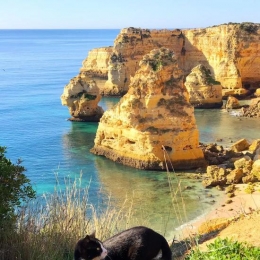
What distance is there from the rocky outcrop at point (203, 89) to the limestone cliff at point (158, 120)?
18.0 meters

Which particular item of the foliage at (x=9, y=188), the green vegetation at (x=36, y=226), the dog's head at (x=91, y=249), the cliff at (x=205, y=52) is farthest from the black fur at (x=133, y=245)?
the cliff at (x=205, y=52)

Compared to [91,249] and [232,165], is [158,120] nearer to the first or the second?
[232,165]

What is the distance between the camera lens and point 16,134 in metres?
36.2

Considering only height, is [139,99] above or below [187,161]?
above

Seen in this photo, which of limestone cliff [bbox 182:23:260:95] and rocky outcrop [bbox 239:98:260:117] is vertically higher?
limestone cliff [bbox 182:23:260:95]

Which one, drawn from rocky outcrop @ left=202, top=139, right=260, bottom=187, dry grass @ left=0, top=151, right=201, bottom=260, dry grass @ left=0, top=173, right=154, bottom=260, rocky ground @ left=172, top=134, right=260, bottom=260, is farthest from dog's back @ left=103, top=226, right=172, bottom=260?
rocky outcrop @ left=202, top=139, right=260, bottom=187

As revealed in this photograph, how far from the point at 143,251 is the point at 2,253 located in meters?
2.14

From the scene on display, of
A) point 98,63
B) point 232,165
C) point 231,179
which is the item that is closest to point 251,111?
point 232,165

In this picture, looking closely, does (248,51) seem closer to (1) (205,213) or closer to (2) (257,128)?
(2) (257,128)

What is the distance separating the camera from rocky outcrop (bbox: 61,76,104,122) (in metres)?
39.9

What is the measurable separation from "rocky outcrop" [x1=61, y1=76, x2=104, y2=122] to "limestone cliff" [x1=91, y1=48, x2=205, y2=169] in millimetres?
12631

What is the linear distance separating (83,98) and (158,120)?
1449 centimetres

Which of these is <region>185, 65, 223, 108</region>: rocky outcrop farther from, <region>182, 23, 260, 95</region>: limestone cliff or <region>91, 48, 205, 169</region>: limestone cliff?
<region>91, 48, 205, 169</region>: limestone cliff

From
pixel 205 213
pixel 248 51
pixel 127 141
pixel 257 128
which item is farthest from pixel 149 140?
pixel 248 51
